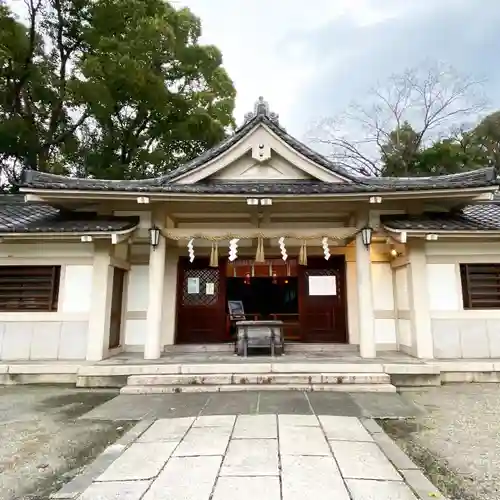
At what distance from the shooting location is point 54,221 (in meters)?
7.64

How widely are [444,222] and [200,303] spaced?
5.46 meters

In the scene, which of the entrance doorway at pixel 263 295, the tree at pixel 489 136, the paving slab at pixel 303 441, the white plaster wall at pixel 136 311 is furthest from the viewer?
the tree at pixel 489 136

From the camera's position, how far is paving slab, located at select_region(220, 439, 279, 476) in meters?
2.98

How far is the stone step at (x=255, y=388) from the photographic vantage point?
5.85 m

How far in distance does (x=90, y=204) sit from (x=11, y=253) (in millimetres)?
1766

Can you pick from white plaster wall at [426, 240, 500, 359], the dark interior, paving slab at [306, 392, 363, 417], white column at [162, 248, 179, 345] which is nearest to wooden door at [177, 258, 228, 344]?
white column at [162, 248, 179, 345]

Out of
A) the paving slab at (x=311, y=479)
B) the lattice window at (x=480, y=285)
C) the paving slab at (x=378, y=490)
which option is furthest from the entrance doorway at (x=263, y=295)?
the paving slab at (x=378, y=490)

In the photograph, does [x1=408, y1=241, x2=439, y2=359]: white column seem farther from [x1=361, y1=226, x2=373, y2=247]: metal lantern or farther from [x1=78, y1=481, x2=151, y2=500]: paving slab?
[x1=78, y1=481, x2=151, y2=500]: paving slab

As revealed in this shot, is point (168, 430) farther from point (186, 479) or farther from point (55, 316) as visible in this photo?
point (55, 316)

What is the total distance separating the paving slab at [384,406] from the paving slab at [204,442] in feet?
6.14

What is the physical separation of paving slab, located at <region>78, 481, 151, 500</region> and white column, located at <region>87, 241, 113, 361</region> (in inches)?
177

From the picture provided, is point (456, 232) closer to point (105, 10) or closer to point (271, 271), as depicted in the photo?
point (271, 271)

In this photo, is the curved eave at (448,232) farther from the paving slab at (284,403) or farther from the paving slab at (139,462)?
the paving slab at (139,462)

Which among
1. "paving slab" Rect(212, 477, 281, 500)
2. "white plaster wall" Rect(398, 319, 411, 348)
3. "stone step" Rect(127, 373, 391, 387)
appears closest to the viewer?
"paving slab" Rect(212, 477, 281, 500)
